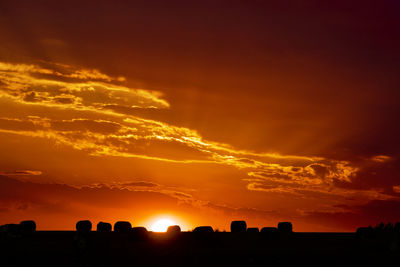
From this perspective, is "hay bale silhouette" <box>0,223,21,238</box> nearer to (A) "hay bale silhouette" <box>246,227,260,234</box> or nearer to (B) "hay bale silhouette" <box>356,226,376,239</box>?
(A) "hay bale silhouette" <box>246,227,260,234</box>

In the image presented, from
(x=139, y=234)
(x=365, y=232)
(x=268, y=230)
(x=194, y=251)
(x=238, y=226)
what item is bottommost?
(x=194, y=251)

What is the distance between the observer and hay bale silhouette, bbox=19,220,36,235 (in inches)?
4051

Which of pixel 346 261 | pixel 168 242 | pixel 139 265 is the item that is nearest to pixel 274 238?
pixel 168 242

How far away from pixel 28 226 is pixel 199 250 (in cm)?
4696

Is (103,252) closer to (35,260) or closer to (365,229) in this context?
(35,260)

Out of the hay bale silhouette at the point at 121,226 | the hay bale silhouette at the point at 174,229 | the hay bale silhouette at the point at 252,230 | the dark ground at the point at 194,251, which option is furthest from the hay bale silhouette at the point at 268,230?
the hay bale silhouette at the point at 121,226

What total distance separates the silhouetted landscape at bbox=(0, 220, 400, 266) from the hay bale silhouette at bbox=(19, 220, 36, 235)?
167 cm

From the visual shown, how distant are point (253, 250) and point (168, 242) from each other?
13242mm

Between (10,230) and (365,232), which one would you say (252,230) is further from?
(10,230)

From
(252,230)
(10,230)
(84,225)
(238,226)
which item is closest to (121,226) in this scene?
(84,225)

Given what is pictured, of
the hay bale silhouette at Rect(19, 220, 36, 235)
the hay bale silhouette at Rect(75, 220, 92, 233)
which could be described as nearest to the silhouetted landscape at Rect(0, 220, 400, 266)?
the hay bale silhouette at Rect(19, 220, 36, 235)

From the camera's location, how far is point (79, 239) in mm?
78062

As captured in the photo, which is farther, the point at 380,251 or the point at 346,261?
the point at 380,251

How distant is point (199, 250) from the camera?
73.4 metres
